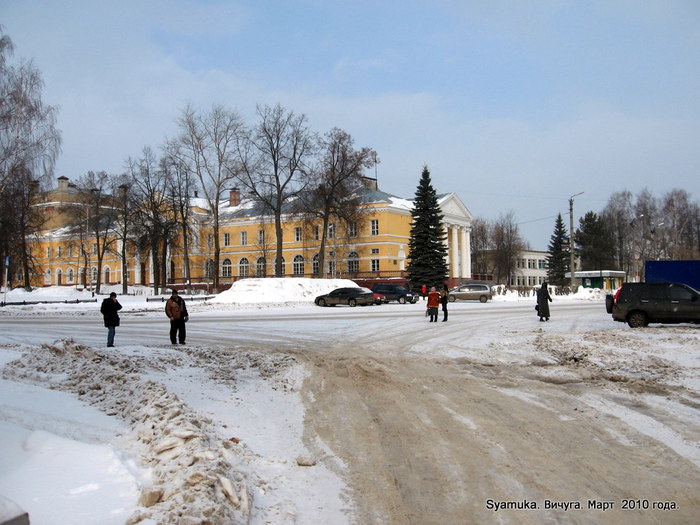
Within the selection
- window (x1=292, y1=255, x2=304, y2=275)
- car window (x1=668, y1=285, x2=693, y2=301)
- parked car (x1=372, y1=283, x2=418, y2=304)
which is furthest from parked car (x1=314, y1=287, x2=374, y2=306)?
window (x1=292, y1=255, x2=304, y2=275)

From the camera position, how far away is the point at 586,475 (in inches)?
223

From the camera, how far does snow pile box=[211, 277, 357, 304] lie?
142 feet

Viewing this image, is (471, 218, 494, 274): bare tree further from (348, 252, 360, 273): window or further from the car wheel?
the car wheel

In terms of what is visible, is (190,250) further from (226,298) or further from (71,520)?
(71,520)

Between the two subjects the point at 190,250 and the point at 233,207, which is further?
the point at 233,207

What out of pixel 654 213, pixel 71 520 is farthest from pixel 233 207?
pixel 71 520

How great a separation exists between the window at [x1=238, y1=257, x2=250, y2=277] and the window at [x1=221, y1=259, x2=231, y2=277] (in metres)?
1.83

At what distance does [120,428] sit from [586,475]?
5.08 m

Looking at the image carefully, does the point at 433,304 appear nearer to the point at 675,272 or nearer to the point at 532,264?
the point at 675,272

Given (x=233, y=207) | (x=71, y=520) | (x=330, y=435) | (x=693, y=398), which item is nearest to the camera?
(x=71, y=520)

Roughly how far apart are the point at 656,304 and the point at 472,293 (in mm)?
25139

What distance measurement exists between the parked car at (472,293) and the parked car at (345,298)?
25.0ft

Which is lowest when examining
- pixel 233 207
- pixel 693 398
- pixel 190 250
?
pixel 693 398

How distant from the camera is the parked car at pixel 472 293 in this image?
4516 cm
